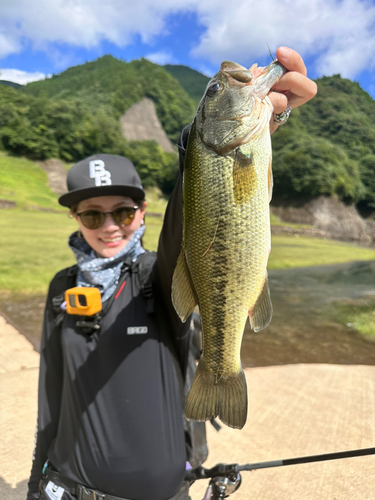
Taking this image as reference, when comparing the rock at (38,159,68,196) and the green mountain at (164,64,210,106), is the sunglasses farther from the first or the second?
the green mountain at (164,64,210,106)

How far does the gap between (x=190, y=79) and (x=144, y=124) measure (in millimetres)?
88093

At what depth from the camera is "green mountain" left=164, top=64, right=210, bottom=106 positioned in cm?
15577

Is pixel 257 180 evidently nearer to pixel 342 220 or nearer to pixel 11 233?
pixel 11 233

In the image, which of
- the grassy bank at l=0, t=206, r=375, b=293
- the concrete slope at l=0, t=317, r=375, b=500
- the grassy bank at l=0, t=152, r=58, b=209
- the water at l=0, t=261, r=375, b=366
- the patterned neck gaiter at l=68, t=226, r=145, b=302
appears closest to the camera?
the patterned neck gaiter at l=68, t=226, r=145, b=302

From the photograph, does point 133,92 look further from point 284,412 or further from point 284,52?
point 284,52

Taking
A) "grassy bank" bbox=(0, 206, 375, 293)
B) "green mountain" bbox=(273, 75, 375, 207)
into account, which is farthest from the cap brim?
"green mountain" bbox=(273, 75, 375, 207)

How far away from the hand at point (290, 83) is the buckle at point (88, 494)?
1908 millimetres

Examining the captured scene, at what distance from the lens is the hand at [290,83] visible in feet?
4.70

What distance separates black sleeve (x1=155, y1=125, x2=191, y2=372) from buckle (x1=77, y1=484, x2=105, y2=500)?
30.1 inches

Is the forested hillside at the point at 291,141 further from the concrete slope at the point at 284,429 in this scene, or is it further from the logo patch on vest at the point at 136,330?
the logo patch on vest at the point at 136,330

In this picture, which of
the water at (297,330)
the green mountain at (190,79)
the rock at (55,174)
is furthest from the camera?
the green mountain at (190,79)

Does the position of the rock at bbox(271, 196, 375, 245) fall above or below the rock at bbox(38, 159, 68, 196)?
below

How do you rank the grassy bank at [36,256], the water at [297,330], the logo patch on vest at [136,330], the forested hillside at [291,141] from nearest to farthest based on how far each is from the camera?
the logo patch on vest at [136,330] → the water at [297,330] → the grassy bank at [36,256] → the forested hillside at [291,141]

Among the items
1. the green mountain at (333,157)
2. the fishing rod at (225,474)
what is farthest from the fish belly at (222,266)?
the green mountain at (333,157)
